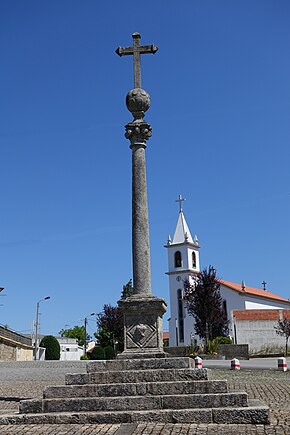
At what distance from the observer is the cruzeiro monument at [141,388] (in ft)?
27.0

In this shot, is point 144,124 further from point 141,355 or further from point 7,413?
point 7,413

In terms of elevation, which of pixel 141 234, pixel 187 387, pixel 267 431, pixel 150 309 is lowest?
pixel 267 431

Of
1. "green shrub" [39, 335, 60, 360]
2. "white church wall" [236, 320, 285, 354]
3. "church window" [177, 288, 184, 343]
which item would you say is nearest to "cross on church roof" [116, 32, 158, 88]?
"green shrub" [39, 335, 60, 360]

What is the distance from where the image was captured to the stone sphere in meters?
11.7

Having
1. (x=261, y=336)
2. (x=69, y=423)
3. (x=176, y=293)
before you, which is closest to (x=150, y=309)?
(x=69, y=423)

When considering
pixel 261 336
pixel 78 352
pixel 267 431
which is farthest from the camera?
pixel 78 352

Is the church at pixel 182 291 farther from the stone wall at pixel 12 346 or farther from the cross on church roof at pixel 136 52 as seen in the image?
the cross on church roof at pixel 136 52

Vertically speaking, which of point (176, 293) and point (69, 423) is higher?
point (176, 293)

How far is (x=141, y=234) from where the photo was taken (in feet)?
36.3

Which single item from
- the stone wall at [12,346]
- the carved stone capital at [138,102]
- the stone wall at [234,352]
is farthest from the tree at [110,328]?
the carved stone capital at [138,102]

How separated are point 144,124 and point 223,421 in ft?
20.4

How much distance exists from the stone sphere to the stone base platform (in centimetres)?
532

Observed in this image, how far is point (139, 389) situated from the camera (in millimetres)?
8977

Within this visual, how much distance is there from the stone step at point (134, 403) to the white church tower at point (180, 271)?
61.8 meters
